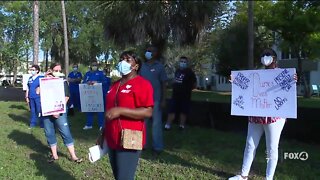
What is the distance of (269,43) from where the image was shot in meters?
37.0

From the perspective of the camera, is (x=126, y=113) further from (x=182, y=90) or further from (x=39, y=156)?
(x=182, y=90)

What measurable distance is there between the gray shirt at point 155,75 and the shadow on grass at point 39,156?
2011 millimetres

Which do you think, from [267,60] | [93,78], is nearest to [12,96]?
[93,78]

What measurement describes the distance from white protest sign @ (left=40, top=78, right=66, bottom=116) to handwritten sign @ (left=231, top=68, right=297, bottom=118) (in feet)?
9.45

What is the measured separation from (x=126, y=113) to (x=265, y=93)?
2400mm

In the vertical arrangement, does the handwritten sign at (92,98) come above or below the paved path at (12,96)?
above

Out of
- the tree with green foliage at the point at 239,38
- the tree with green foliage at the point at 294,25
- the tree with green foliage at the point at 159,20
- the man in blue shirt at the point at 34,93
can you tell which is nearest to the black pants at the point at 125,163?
the man in blue shirt at the point at 34,93

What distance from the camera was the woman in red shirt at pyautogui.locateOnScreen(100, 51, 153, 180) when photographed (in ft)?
14.5

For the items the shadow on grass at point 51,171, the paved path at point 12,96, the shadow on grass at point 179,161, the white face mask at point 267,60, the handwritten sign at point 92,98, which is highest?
the white face mask at point 267,60

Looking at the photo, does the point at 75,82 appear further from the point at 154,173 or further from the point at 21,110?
the point at 154,173

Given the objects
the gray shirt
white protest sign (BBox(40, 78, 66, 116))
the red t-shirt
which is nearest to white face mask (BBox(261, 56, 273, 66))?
the red t-shirt

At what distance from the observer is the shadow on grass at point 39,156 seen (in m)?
6.95

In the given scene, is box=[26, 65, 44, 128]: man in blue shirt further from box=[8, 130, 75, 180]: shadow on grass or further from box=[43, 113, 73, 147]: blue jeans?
box=[43, 113, 73, 147]: blue jeans

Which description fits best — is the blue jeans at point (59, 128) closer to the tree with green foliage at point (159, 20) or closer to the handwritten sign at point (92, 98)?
the handwritten sign at point (92, 98)
